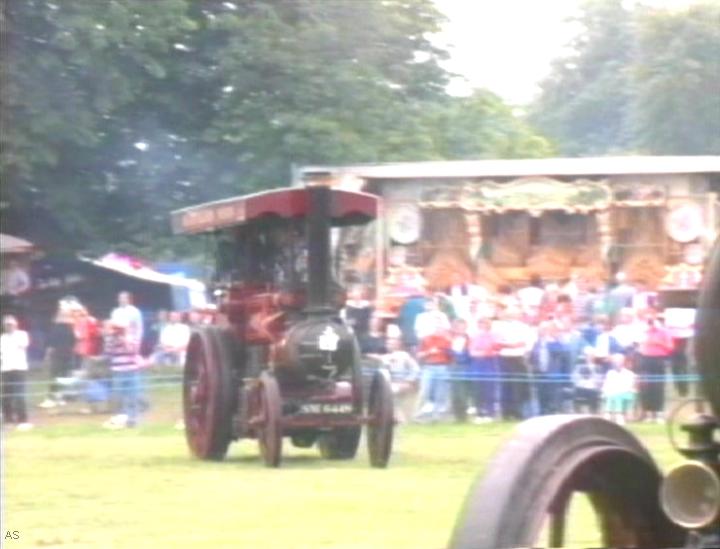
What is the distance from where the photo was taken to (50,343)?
16.1 metres

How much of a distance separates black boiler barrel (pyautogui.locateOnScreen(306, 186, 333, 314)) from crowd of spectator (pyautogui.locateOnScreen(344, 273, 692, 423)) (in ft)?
8.66

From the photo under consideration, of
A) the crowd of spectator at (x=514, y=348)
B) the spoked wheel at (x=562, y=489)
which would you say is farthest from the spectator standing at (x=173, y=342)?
the spoked wheel at (x=562, y=489)

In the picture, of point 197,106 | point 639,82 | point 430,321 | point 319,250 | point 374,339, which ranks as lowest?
point 374,339

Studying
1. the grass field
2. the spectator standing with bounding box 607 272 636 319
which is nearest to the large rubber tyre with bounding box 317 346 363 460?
the grass field

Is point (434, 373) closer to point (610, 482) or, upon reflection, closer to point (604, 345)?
point (604, 345)

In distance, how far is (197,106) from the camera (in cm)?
1592

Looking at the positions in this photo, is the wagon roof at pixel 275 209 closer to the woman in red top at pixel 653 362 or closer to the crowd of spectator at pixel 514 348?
the crowd of spectator at pixel 514 348

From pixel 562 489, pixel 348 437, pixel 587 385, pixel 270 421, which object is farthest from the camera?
pixel 587 385

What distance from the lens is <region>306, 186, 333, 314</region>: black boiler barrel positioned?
11.7 meters

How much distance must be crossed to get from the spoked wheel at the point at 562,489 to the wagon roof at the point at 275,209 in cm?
799

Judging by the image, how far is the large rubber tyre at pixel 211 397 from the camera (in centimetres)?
1207

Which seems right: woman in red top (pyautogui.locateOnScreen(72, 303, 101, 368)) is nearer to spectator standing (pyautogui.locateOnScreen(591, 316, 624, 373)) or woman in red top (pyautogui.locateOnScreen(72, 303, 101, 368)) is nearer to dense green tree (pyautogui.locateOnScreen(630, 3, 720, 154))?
spectator standing (pyautogui.locateOnScreen(591, 316, 624, 373))

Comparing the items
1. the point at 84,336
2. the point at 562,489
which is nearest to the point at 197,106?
the point at 84,336

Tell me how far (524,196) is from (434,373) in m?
1.46
